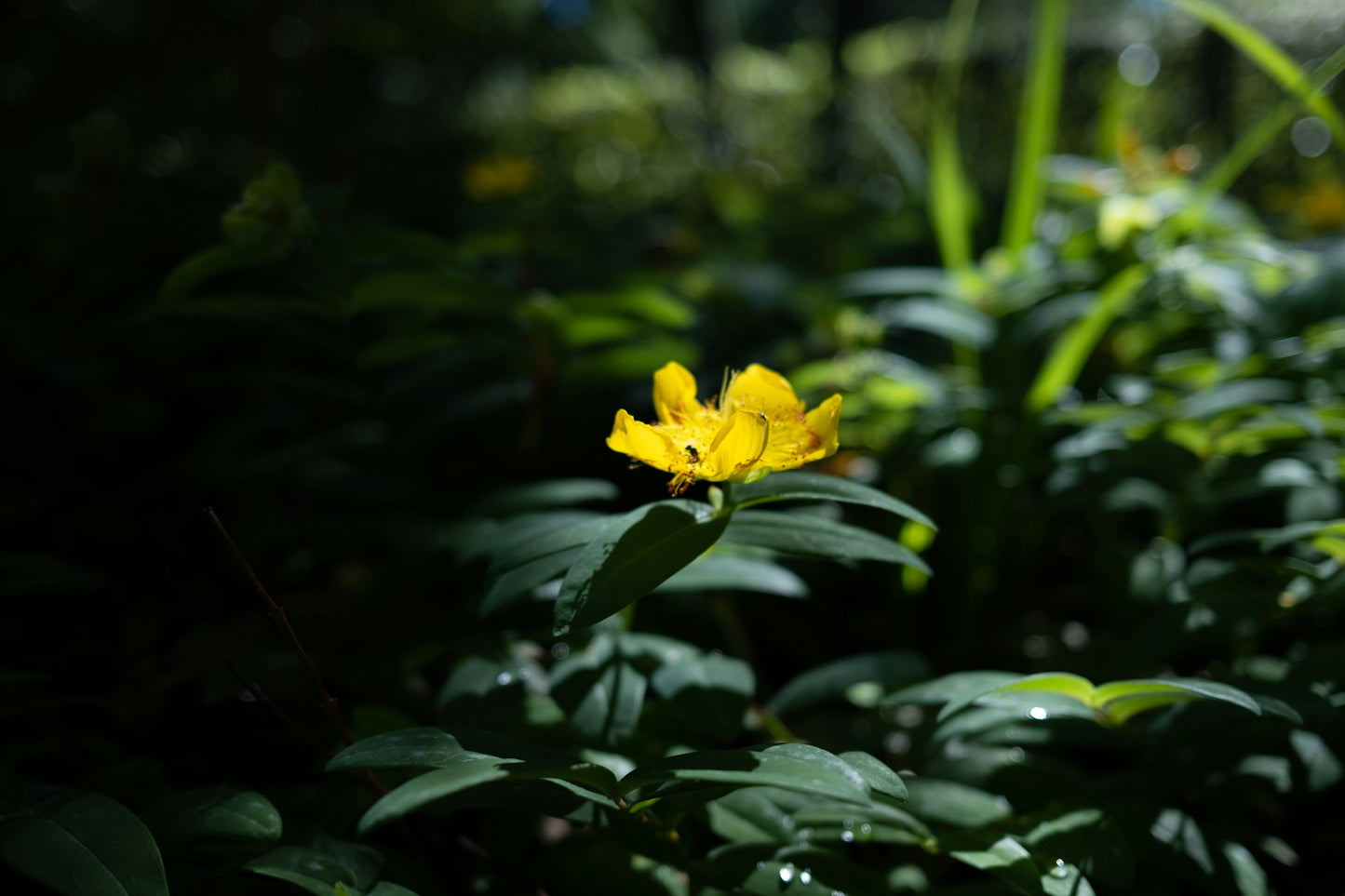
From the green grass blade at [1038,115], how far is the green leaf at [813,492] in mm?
876

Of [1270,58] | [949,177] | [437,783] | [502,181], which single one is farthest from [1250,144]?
[502,181]

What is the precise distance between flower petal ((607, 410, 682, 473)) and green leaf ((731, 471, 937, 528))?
0.24ft

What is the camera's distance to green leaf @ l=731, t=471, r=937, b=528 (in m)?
0.70

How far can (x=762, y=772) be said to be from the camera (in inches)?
22.9

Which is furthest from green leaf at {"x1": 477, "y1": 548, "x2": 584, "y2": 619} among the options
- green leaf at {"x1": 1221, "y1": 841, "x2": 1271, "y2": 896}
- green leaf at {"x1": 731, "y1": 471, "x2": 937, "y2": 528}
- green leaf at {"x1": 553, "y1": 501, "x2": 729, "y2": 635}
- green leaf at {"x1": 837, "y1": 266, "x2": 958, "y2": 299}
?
green leaf at {"x1": 837, "y1": 266, "x2": 958, "y2": 299}

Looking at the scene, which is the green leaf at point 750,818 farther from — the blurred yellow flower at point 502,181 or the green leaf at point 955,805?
the blurred yellow flower at point 502,181

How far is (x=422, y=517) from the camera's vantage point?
119cm

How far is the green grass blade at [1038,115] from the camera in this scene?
1.32 m

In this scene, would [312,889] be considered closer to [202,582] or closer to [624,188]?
[202,582]

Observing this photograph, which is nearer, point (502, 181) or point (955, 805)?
point (955, 805)

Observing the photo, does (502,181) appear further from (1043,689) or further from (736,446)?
(1043,689)

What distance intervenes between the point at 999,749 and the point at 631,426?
1.81ft

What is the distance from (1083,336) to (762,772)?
0.83 metres

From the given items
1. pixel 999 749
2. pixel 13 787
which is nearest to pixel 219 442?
pixel 13 787
